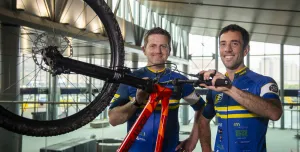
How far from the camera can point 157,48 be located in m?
1.79

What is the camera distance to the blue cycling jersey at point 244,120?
1.54m

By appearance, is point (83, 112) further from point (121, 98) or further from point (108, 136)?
point (108, 136)

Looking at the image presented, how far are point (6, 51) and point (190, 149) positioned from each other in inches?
128

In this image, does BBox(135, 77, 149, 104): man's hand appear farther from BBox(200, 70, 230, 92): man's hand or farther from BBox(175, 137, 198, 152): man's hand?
BBox(175, 137, 198, 152): man's hand

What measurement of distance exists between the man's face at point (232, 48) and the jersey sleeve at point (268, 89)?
0.57ft

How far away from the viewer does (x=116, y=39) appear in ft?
4.86

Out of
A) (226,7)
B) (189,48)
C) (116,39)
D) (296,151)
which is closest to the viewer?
(116,39)

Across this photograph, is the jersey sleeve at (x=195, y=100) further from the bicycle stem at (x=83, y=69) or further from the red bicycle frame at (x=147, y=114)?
the bicycle stem at (x=83, y=69)

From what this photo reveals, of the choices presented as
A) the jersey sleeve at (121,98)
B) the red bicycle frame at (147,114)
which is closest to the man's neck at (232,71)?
the red bicycle frame at (147,114)

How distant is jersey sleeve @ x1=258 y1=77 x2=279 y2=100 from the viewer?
1.47m

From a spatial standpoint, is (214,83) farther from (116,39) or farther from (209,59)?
(209,59)

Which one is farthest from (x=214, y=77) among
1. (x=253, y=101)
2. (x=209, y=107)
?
(x=209, y=107)

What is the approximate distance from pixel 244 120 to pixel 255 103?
0.24 m

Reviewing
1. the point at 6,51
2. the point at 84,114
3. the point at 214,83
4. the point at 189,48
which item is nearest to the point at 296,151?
the point at 214,83
